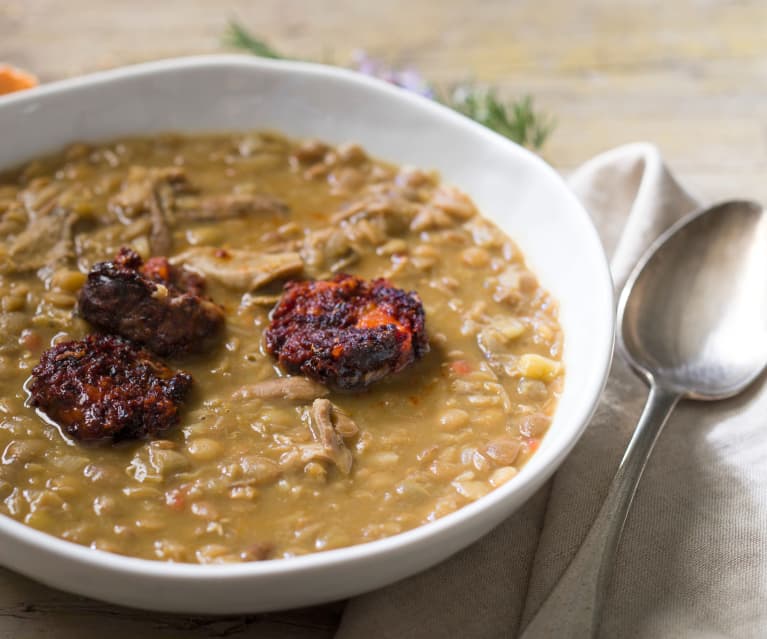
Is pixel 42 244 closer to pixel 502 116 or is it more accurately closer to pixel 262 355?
pixel 262 355

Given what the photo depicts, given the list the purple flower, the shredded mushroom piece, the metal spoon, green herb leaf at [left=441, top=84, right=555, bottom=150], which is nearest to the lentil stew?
the shredded mushroom piece

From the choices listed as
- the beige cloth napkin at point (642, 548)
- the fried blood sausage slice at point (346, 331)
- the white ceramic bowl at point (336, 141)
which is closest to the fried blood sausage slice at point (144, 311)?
the fried blood sausage slice at point (346, 331)

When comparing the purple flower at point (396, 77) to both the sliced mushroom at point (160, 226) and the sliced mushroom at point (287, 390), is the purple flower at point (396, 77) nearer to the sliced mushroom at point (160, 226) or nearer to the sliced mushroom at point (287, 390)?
the sliced mushroom at point (160, 226)

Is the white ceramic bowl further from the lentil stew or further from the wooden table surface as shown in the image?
the wooden table surface

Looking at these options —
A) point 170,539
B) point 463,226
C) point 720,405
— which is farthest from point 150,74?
point 720,405

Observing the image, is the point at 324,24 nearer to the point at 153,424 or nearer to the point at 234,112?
the point at 234,112

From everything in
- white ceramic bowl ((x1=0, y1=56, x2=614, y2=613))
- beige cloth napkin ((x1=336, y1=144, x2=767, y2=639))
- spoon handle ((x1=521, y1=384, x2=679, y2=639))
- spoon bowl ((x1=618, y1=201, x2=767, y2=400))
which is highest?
white ceramic bowl ((x1=0, y1=56, x2=614, y2=613))
